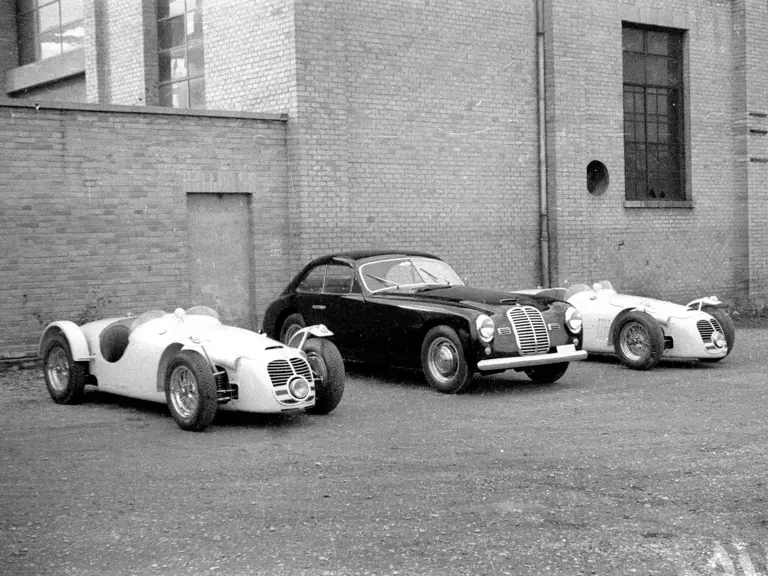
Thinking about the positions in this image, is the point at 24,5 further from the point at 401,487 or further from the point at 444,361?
the point at 401,487

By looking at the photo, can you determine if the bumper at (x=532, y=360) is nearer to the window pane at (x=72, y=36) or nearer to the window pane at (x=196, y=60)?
the window pane at (x=196, y=60)

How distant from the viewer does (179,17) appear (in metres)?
17.6

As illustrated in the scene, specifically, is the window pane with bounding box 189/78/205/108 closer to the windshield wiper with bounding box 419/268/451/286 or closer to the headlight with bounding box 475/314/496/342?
the windshield wiper with bounding box 419/268/451/286

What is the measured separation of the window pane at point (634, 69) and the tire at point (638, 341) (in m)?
8.43

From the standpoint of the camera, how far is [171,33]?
58.2ft

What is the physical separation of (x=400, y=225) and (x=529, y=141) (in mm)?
3051

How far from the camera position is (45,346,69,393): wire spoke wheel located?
1040 cm

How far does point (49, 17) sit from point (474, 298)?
1323cm

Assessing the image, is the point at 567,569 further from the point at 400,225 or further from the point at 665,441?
the point at 400,225

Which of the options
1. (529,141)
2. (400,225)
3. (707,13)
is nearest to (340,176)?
(400,225)

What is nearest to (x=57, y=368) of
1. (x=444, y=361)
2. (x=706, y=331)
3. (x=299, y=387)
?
(x=299, y=387)

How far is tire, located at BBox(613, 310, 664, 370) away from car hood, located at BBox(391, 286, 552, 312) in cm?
140

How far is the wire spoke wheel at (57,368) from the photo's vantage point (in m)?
10.4

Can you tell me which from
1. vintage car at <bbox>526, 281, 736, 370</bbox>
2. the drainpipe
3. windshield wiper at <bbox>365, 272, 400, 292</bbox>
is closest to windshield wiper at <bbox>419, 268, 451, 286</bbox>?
windshield wiper at <bbox>365, 272, 400, 292</bbox>
